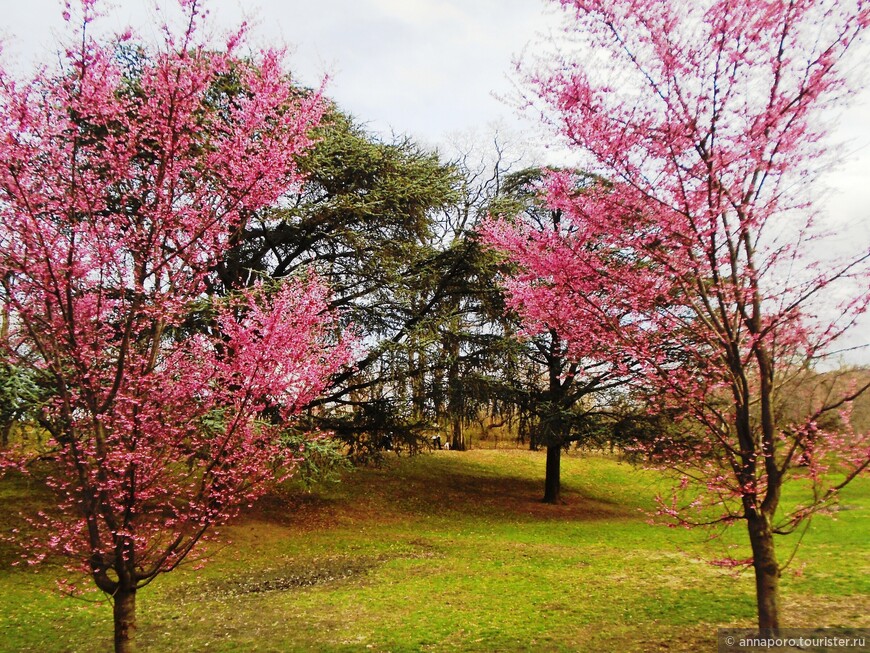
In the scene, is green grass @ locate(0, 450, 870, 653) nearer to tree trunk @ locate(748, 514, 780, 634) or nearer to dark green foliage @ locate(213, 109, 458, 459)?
tree trunk @ locate(748, 514, 780, 634)

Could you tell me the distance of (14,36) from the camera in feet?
13.9

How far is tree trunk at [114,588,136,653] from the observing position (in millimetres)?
4285

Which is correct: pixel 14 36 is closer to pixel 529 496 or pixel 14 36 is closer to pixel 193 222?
pixel 193 222

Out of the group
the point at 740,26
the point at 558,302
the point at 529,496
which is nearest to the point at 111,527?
the point at 558,302

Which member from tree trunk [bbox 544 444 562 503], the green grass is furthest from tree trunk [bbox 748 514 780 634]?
tree trunk [bbox 544 444 562 503]

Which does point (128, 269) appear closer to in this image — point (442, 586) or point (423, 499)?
point (442, 586)

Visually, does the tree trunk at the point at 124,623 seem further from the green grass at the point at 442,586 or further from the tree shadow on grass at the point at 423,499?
the tree shadow on grass at the point at 423,499

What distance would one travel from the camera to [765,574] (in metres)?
4.37

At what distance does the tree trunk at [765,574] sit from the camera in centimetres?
433

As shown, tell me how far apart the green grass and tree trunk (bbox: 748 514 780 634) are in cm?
60

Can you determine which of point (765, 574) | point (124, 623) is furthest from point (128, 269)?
point (765, 574)

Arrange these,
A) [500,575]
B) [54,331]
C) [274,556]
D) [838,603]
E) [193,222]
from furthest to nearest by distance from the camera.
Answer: [274,556] < [500,575] < [838,603] < [193,222] < [54,331]

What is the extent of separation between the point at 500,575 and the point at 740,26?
26.9 ft

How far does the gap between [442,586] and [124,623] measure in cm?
514
